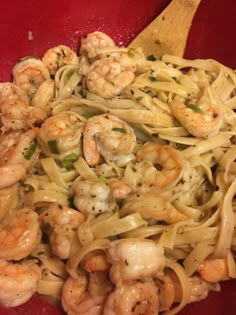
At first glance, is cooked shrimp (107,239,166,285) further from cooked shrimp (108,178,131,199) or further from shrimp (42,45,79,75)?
shrimp (42,45,79,75)

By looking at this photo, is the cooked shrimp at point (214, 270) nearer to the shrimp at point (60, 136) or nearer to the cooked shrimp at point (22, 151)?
the shrimp at point (60, 136)

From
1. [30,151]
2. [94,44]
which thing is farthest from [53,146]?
[94,44]

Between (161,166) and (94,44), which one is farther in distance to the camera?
(94,44)

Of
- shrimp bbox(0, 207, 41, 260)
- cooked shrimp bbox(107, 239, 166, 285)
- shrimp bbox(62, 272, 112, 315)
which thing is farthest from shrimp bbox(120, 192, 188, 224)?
Result: shrimp bbox(0, 207, 41, 260)

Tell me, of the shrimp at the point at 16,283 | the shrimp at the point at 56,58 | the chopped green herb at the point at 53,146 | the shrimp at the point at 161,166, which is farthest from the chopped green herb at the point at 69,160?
the shrimp at the point at 56,58

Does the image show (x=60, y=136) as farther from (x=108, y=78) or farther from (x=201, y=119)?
(x=201, y=119)

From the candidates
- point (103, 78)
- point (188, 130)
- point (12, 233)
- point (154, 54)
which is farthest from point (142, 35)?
point (12, 233)
